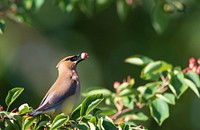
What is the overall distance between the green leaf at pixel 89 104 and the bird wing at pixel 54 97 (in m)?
0.39

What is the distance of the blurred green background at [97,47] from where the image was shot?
35.9ft

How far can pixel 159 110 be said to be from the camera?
4.82 meters

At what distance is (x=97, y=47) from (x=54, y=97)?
7258mm

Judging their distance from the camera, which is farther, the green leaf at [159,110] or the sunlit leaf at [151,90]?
the sunlit leaf at [151,90]

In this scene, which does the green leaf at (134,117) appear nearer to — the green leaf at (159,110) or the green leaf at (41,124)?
the green leaf at (159,110)

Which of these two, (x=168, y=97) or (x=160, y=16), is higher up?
(x=160, y=16)

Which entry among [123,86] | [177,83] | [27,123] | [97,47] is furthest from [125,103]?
[97,47]

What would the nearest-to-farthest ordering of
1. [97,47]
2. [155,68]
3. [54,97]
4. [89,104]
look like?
[89,104] → [54,97] → [155,68] → [97,47]

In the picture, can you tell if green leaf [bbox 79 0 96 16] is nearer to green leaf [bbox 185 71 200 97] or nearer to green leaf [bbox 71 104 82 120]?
green leaf [bbox 185 71 200 97]

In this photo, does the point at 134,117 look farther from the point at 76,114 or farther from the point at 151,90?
the point at 76,114

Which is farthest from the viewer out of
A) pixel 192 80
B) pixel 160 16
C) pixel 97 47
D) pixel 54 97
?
pixel 97 47

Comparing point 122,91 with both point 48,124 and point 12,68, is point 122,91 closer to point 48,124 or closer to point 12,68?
point 48,124

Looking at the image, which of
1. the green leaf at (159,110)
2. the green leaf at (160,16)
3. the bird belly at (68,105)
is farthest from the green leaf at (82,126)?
the green leaf at (160,16)

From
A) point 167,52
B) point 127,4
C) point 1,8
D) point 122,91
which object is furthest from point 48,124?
point 167,52
